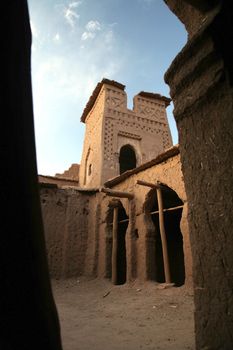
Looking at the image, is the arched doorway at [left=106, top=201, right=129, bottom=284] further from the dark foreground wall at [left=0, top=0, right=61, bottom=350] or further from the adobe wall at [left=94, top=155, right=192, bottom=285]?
the dark foreground wall at [left=0, top=0, right=61, bottom=350]

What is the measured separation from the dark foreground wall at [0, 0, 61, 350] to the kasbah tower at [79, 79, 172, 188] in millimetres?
11565

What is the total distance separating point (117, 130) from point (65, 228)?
6126mm

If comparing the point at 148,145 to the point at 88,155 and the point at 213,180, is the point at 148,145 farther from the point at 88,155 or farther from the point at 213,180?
the point at 213,180

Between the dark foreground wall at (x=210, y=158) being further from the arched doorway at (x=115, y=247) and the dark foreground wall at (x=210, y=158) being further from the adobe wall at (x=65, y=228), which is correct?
the adobe wall at (x=65, y=228)

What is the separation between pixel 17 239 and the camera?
2.61ft

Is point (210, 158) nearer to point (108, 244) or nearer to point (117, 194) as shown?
point (117, 194)

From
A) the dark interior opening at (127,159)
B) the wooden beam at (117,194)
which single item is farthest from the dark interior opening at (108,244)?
the dark interior opening at (127,159)

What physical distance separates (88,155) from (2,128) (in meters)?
14.6

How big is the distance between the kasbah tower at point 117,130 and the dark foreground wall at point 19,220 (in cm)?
1156

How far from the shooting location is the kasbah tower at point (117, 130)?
13289 millimetres

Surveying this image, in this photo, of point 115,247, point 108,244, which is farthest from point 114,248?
point 108,244

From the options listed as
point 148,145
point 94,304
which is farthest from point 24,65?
point 148,145

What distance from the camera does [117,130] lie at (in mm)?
13977

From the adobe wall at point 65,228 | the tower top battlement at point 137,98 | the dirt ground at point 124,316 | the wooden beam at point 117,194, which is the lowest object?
the dirt ground at point 124,316
